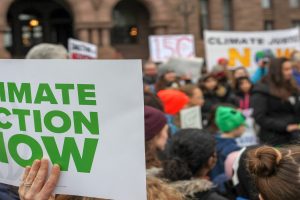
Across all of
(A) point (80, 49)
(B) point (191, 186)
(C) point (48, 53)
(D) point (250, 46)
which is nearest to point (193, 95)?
(A) point (80, 49)

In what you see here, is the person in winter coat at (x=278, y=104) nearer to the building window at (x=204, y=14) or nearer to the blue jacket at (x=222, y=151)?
the blue jacket at (x=222, y=151)

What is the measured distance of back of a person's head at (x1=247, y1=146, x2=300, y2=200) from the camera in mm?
1682

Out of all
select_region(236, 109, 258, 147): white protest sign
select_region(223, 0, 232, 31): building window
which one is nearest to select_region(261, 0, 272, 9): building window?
select_region(223, 0, 232, 31): building window

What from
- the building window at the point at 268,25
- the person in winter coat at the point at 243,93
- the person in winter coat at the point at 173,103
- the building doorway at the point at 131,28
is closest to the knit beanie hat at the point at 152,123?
the person in winter coat at the point at 173,103

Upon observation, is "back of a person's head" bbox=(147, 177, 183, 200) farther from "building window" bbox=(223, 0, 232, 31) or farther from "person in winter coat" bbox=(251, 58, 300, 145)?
"building window" bbox=(223, 0, 232, 31)

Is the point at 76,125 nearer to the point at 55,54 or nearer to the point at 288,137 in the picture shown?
the point at 55,54

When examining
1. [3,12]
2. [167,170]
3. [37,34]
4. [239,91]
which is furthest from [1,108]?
[37,34]

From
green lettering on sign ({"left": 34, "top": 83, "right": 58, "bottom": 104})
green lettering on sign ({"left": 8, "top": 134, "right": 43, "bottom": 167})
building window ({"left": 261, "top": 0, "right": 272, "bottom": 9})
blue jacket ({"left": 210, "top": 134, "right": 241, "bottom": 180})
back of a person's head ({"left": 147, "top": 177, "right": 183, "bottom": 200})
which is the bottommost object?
blue jacket ({"left": 210, "top": 134, "right": 241, "bottom": 180})

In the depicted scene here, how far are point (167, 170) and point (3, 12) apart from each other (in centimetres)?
2035

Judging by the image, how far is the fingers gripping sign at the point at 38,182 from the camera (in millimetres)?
1807

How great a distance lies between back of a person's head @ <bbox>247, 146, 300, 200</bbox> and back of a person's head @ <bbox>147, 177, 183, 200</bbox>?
0.48 m

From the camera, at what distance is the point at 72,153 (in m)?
1.89

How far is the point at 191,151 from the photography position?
122 inches

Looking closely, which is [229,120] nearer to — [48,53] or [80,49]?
[48,53]
